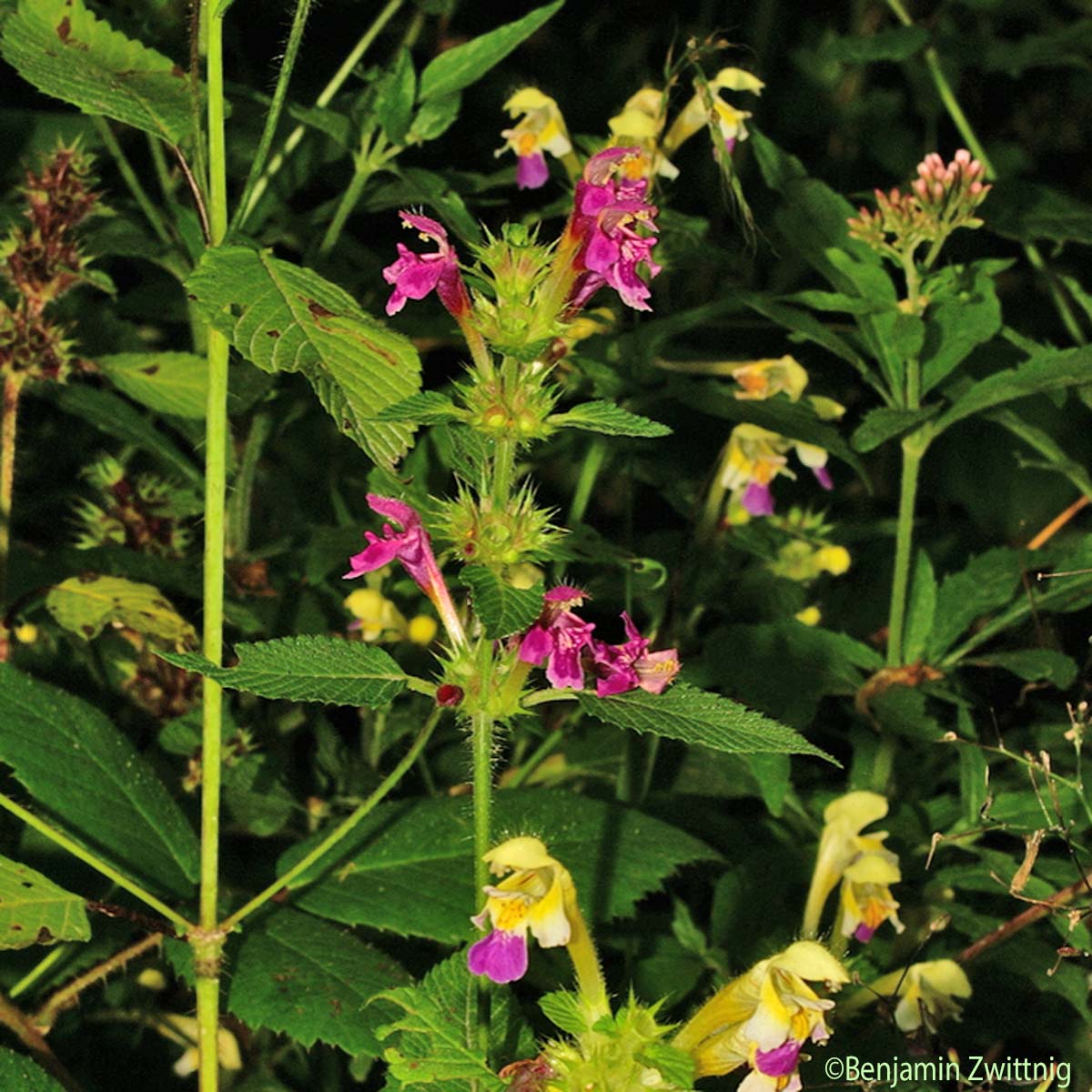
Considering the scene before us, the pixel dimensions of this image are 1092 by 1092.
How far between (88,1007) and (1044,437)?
120 cm

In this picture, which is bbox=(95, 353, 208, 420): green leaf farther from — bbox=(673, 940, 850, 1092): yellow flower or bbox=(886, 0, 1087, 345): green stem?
bbox=(886, 0, 1087, 345): green stem

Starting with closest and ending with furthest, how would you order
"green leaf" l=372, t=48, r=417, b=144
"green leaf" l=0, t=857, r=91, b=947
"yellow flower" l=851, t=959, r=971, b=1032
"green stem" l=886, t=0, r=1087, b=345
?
"green leaf" l=0, t=857, r=91, b=947 → "yellow flower" l=851, t=959, r=971, b=1032 → "green leaf" l=372, t=48, r=417, b=144 → "green stem" l=886, t=0, r=1087, b=345

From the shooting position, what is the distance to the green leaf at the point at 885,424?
144cm

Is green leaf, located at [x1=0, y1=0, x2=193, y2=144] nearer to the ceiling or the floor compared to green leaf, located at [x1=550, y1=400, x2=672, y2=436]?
nearer to the ceiling

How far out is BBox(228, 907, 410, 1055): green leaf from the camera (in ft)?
3.89

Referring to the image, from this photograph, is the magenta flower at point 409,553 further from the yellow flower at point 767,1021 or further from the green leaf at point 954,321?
the green leaf at point 954,321

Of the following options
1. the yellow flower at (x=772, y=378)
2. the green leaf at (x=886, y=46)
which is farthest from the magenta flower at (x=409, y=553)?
the green leaf at (x=886, y=46)

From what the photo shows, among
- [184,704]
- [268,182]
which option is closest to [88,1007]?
[184,704]

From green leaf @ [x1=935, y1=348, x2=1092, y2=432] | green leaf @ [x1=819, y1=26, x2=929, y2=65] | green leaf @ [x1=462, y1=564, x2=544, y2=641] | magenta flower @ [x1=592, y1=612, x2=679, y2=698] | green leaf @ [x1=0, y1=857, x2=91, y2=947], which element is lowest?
green leaf @ [x1=0, y1=857, x2=91, y2=947]

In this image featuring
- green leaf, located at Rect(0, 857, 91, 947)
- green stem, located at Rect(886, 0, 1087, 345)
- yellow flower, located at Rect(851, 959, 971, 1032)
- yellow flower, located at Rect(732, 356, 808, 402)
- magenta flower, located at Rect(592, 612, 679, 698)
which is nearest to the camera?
magenta flower, located at Rect(592, 612, 679, 698)

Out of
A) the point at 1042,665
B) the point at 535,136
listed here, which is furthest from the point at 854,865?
the point at 535,136

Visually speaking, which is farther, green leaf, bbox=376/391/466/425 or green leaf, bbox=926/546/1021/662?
green leaf, bbox=926/546/1021/662

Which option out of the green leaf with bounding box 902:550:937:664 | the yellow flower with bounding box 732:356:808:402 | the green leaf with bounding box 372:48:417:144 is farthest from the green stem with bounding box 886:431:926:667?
the green leaf with bounding box 372:48:417:144

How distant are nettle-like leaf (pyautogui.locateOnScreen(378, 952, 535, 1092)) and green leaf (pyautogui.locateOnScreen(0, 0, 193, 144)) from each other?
26.2 inches
